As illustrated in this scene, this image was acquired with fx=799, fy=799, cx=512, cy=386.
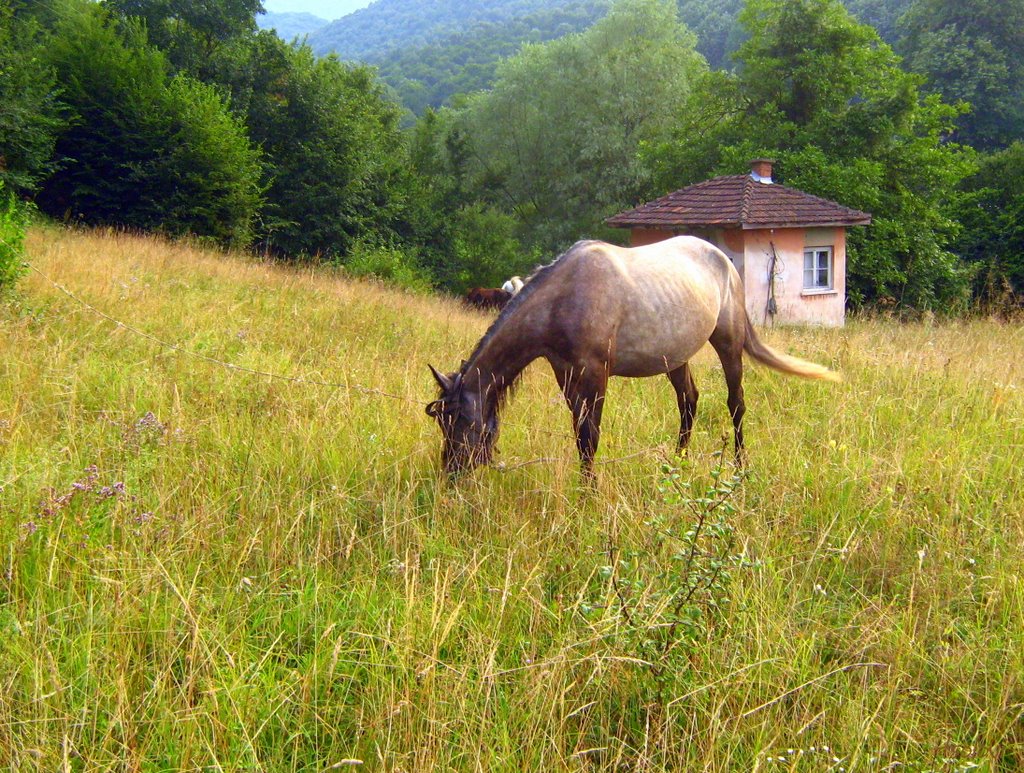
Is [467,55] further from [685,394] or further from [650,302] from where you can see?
[650,302]

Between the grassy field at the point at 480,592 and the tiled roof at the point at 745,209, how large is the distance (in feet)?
50.6

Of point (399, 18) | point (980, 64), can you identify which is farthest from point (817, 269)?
point (399, 18)

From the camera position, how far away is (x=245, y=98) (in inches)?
1137

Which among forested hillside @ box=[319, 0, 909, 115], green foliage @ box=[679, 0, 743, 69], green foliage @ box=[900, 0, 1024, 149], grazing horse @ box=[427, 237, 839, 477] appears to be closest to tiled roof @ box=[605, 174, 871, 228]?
grazing horse @ box=[427, 237, 839, 477]

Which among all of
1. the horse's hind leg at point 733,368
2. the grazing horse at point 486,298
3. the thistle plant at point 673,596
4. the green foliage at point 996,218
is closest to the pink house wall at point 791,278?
the grazing horse at point 486,298

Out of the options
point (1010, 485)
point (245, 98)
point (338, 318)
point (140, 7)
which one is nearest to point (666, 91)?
point (245, 98)

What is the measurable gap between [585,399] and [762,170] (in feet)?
64.8

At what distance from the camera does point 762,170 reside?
22.2 m

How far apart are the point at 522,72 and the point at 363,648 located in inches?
1642

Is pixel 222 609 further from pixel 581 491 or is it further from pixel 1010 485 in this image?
pixel 1010 485

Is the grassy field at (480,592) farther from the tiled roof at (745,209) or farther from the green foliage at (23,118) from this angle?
the tiled roof at (745,209)

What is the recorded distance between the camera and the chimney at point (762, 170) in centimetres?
2209

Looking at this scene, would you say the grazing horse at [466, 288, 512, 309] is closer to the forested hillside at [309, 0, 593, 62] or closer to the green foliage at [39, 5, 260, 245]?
the green foliage at [39, 5, 260, 245]

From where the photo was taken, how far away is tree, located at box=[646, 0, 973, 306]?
24.2 meters
